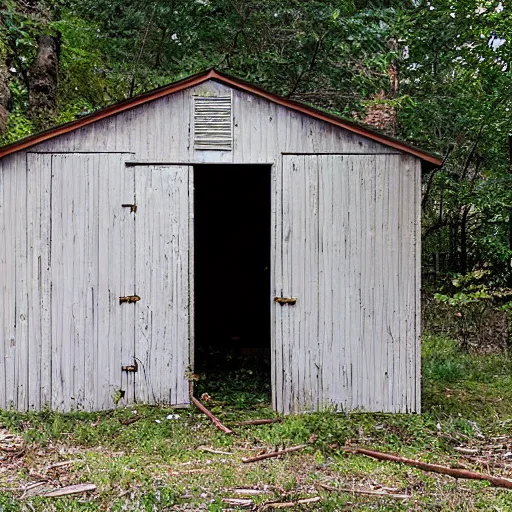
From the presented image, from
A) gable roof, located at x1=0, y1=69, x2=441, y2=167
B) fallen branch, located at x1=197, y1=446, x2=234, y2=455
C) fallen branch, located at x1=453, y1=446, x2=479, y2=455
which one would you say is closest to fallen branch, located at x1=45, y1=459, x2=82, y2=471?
fallen branch, located at x1=197, y1=446, x2=234, y2=455

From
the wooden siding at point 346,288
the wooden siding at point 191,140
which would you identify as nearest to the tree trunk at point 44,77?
the wooden siding at point 191,140

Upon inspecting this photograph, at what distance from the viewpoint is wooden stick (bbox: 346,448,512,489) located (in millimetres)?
3898

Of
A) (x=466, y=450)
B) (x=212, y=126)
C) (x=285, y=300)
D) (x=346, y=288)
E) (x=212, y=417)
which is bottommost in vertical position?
(x=466, y=450)

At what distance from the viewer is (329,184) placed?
18.0ft

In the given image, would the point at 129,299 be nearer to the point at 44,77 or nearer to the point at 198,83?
the point at 198,83

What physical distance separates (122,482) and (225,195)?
6.02 m

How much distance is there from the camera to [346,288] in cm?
550

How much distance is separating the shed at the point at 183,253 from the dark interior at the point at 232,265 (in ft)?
11.5

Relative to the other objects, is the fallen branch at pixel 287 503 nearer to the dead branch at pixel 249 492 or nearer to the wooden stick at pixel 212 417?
the dead branch at pixel 249 492

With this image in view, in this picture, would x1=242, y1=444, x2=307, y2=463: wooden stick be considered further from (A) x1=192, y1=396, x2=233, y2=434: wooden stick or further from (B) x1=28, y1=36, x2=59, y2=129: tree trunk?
(B) x1=28, y1=36, x2=59, y2=129: tree trunk

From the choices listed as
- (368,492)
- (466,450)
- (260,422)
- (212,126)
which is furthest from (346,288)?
(368,492)

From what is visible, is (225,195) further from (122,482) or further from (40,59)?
(122,482)

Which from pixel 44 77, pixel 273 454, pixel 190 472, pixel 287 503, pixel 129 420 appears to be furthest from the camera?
pixel 44 77

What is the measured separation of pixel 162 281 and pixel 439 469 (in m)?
2.96
